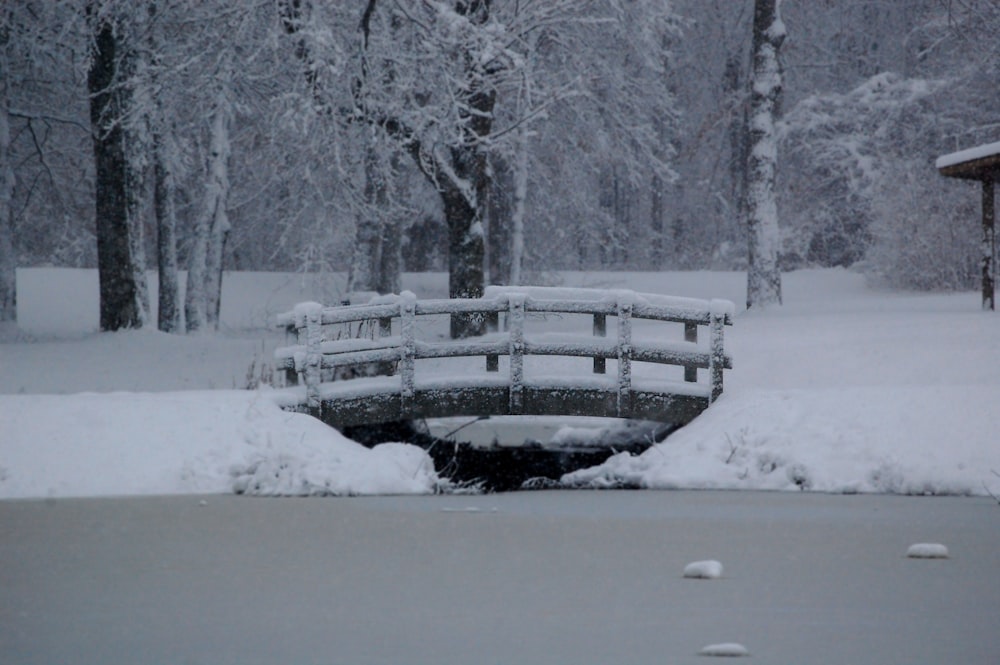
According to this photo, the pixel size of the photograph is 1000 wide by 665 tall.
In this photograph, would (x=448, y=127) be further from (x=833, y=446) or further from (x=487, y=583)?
(x=487, y=583)

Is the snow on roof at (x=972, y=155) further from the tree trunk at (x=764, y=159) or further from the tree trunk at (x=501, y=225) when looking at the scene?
the tree trunk at (x=501, y=225)

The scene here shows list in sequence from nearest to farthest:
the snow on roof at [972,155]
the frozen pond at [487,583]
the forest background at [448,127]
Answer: the frozen pond at [487,583] → the snow on roof at [972,155] → the forest background at [448,127]

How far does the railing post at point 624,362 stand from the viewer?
51.2 feet

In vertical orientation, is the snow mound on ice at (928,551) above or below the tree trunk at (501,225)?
below

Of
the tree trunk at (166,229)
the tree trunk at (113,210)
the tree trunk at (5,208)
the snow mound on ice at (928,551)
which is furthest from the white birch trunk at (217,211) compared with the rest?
the snow mound on ice at (928,551)

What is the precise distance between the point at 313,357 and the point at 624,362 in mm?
3420

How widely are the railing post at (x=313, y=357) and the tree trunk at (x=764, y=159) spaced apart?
1413 centimetres

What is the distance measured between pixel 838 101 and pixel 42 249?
98.5 feet

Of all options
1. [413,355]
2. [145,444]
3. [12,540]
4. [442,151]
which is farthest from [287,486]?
[442,151]

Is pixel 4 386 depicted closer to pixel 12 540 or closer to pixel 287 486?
pixel 287 486

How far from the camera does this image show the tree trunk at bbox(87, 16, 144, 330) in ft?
83.9

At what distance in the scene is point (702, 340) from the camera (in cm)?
2488

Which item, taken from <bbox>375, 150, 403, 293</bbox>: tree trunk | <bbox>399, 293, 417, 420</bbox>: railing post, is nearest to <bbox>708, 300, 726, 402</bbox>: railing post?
<bbox>399, 293, 417, 420</bbox>: railing post

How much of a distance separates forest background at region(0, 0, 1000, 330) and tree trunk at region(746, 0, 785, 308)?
1940 millimetres
